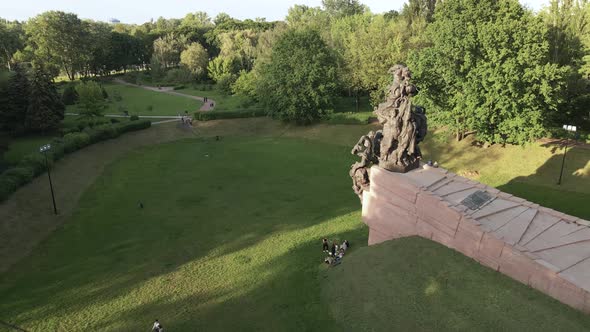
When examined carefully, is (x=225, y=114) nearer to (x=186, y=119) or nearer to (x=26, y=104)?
(x=186, y=119)

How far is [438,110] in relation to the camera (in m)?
42.5

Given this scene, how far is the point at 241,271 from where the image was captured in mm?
24234

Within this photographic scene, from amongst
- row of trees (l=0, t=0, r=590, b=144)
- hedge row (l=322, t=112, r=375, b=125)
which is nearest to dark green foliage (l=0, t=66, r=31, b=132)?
row of trees (l=0, t=0, r=590, b=144)

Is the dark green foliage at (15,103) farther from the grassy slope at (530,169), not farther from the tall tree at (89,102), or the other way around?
the grassy slope at (530,169)

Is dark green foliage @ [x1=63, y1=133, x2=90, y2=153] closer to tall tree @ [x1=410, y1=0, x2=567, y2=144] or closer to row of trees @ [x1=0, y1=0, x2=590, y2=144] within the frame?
row of trees @ [x1=0, y1=0, x2=590, y2=144]

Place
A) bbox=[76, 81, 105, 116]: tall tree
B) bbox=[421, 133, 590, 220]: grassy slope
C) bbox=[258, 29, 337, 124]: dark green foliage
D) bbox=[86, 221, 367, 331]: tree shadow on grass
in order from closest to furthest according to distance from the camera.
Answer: bbox=[86, 221, 367, 331]: tree shadow on grass < bbox=[421, 133, 590, 220]: grassy slope < bbox=[258, 29, 337, 124]: dark green foliage < bbox=[76, 81, 105, 116]: tall tree

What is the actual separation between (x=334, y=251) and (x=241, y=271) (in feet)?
19.4

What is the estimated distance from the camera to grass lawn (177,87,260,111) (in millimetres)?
72312

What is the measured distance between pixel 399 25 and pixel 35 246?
56792 mm

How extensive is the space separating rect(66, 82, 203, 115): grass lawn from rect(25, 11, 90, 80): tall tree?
44.8ft

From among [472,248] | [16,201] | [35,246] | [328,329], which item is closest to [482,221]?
[472,248]

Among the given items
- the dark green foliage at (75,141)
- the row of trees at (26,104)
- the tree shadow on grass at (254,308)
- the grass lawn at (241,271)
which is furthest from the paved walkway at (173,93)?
the tree shadow on grass at (254,308)

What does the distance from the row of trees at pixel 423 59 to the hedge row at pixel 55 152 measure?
2149cm

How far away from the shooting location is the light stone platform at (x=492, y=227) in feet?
52.1
